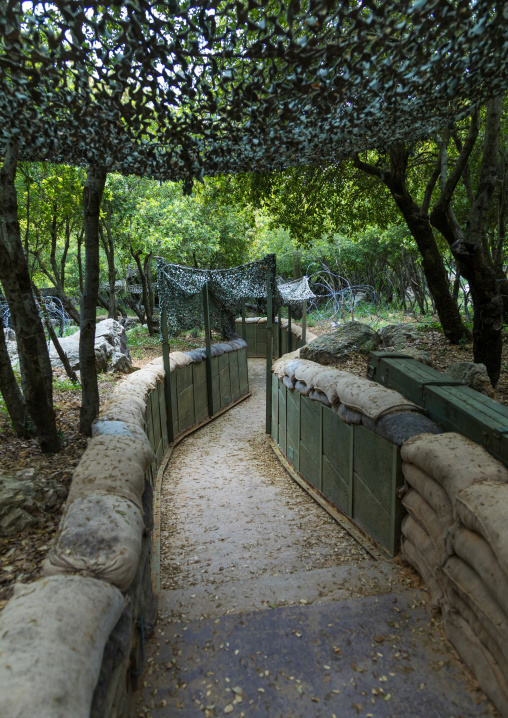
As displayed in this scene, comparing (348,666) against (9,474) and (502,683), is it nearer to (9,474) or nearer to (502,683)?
(502,683)

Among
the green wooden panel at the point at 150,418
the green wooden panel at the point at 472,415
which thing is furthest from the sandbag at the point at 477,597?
the green wooden panel at the point at 150,418

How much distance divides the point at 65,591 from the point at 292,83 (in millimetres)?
2730

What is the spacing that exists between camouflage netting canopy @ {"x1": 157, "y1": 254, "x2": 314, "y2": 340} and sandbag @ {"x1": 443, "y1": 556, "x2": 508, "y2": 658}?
6.25m

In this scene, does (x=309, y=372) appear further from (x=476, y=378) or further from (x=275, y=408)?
(x=275, y=408)

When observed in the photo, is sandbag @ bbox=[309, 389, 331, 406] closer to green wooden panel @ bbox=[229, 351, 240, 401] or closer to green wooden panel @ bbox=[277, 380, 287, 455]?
green wooden panel @ bbox=[277, 380, 287, 455]

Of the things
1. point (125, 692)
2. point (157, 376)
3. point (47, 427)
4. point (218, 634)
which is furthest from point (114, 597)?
point (157, 376)

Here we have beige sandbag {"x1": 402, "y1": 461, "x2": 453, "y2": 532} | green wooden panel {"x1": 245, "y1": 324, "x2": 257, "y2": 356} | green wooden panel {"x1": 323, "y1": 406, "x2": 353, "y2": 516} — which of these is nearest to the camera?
beige sandbag {"x1": 402, "y1": 461, "x2": 453, "y2": 532}

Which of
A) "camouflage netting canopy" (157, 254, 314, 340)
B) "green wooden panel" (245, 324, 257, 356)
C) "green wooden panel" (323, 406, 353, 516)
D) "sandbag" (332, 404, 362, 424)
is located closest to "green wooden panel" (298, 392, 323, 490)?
"green wooden panel" (323, 406, 353, 516)

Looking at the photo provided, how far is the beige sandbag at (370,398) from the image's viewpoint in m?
3.75

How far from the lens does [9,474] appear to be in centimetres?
312

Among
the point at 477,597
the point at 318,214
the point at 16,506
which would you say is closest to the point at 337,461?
the point at 477,597

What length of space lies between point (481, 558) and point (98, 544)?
1876mm

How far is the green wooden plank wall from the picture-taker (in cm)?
363

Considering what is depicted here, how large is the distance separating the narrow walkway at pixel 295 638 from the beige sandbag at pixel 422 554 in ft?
0.42
